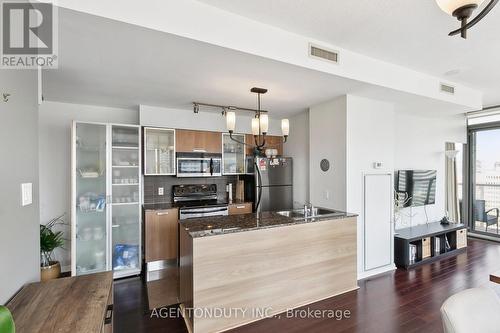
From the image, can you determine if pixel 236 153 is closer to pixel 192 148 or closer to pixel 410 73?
pixel 192 148

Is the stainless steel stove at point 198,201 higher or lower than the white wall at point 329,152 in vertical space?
lower

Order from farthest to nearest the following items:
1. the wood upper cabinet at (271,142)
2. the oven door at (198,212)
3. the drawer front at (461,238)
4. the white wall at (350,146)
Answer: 1. the wood upper cabinet at (271,142)
2. the drawer front at (461,238)
3. the oven door at (198,212)
4. the white wall at (350,146)

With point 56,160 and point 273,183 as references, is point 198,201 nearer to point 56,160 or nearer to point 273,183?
point 273,183

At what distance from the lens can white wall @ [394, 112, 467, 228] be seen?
14.8 ft

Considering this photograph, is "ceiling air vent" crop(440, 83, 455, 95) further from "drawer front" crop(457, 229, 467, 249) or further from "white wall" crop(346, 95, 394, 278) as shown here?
"drawer front" crop(457, 229, 467, 249)

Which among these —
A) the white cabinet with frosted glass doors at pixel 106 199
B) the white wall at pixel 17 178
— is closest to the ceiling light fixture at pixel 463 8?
the white wall at pixel 17 178

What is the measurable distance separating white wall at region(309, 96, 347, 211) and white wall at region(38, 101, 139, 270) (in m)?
3.76

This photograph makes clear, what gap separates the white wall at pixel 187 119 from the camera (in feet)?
12.7

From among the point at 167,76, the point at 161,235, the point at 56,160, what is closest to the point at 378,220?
the point at 161,235

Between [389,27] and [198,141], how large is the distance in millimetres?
3104

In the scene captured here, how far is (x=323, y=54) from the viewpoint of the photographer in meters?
2.41

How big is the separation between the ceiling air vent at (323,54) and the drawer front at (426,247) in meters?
3.42

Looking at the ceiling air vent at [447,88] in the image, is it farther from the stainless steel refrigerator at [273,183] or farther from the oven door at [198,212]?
the oven door at [198,212]

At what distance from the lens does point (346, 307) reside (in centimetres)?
263
